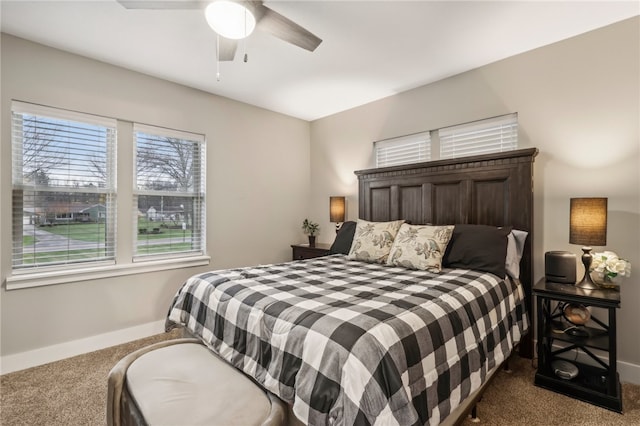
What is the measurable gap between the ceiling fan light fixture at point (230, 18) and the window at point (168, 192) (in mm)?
1756

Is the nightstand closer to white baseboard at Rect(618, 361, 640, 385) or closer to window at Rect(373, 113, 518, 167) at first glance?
white baseboard at Rect(618, 361, 640, 385)

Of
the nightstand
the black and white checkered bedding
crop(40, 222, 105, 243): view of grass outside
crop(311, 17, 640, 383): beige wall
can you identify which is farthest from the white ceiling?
the nightstand

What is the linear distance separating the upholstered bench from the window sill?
156cm

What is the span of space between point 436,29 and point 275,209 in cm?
286

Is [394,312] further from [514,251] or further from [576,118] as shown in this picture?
[576,118]

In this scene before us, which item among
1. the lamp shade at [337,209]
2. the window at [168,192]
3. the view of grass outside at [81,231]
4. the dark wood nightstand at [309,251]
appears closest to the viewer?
the view of grass outside at [81,231]

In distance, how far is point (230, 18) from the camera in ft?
6.07

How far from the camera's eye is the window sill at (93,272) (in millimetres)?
2525

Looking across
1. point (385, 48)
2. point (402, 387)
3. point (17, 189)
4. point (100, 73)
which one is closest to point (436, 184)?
point (385, 48)

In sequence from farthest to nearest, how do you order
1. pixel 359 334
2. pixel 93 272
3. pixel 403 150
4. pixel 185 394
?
pixel 403 150
pixel 93 272
pixel 185 394
pixel 359 334

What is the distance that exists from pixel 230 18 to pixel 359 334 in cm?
190

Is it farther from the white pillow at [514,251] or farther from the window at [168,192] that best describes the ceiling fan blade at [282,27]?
Result: the white pillow at [514,251]

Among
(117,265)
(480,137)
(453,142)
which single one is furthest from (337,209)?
→ (117,265)

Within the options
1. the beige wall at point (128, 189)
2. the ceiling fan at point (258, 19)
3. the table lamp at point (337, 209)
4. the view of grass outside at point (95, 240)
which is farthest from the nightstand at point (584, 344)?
the view of grass outside at point (95, 240)
